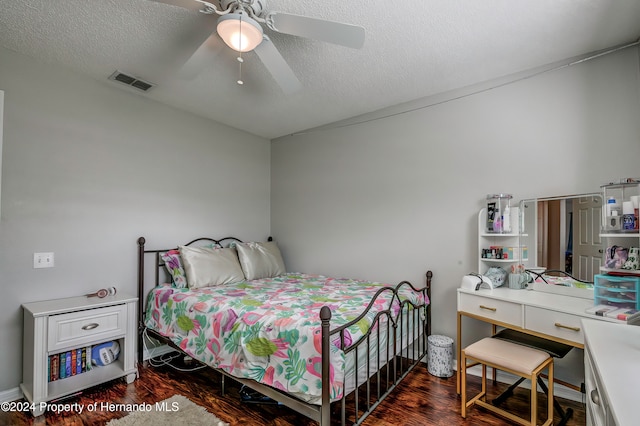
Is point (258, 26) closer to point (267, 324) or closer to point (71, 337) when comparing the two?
point (267, 324)

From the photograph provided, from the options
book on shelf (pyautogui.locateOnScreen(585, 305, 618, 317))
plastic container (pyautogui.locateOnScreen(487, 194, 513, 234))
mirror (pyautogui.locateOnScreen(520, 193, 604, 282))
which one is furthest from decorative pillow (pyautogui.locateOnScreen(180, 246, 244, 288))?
book on shelf (pyautogui.locateOnScreen(585, 305, 618, 317))

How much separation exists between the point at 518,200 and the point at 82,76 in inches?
149

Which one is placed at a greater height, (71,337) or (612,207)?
(612,207)

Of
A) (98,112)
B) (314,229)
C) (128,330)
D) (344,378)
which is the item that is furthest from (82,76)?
(344,378)

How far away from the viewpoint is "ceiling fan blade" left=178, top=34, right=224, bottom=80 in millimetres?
1824

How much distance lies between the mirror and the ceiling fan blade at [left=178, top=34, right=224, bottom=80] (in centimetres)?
250

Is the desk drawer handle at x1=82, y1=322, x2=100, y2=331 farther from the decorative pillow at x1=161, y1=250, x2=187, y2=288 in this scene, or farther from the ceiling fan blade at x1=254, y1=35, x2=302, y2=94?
the ceiling fan blade at x1=254, y1=35, x2=302, y2=94

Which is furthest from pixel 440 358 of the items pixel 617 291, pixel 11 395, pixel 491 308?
pixel 11 395

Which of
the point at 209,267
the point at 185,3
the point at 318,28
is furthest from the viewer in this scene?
the point at 209,267

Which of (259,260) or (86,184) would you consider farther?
(259,260)

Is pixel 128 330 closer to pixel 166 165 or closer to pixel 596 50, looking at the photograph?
pixel 166 165

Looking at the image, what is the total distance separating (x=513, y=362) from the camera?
1.85 m

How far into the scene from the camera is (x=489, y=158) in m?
2.64

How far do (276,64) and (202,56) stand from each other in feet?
1.48
